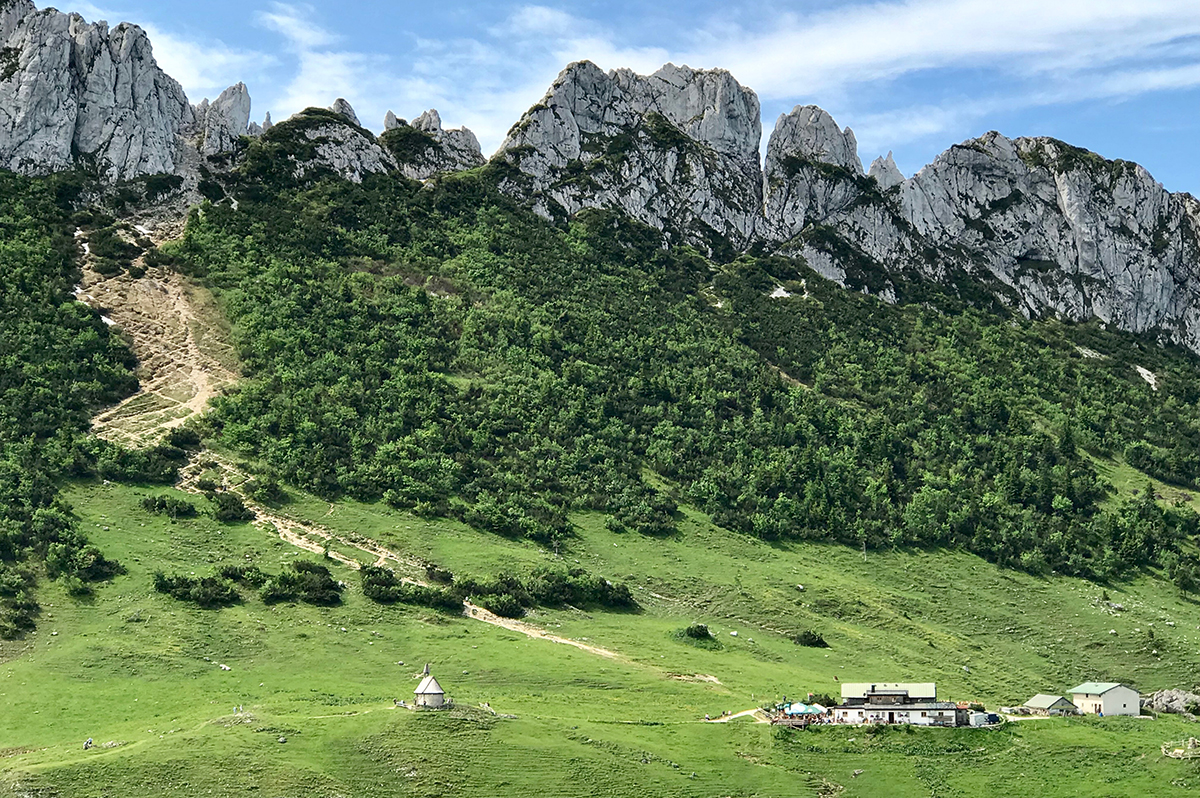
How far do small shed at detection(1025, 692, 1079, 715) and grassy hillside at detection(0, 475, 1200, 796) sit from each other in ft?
12.1

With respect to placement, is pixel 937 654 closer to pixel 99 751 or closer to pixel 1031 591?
pixel 1031 591

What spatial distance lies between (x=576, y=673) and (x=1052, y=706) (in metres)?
36.9

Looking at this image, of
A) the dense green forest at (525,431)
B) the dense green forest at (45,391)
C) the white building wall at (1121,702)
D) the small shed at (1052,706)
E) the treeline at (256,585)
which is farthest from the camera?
the dense green forest at (525,431)

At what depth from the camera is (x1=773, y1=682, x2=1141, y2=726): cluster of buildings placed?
309ft

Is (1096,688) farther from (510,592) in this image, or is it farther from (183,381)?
(183,381)

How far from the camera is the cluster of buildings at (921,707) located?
9406 centimetres

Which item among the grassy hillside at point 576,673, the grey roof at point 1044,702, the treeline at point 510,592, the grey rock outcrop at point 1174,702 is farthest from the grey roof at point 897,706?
the treeline at point 510,592

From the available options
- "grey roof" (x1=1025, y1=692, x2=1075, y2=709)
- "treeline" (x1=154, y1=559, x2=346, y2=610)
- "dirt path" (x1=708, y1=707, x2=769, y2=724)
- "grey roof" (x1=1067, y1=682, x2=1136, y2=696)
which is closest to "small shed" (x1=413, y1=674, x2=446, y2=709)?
"dirt path" (x1=708, y1=707, x2=769, y2=724)

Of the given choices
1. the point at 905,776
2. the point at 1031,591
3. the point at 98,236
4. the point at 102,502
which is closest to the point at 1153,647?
the point at 1031,591

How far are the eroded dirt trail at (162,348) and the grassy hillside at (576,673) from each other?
18.7m

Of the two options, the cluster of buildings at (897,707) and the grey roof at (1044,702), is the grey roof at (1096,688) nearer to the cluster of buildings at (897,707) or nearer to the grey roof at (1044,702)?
the grey roof at (1044,702)

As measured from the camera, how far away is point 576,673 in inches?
4092

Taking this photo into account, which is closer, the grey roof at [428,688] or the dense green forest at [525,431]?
the grey roof at [428,688]

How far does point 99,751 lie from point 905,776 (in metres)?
51.6
